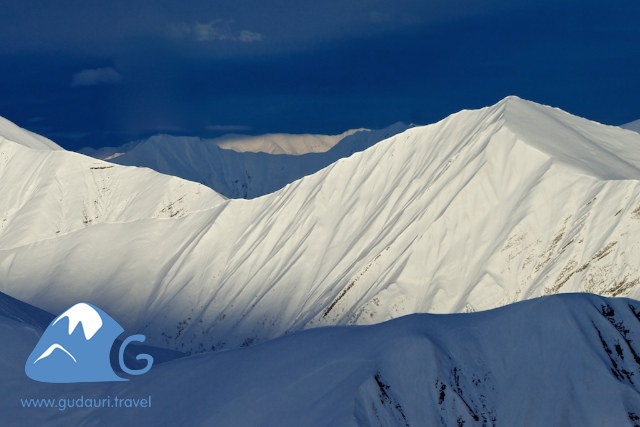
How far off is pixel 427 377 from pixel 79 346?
26138 mm

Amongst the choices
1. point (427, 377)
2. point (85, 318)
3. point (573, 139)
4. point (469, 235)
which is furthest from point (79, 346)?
point (573, 139)

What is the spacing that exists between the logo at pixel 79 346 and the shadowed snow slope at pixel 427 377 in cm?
309

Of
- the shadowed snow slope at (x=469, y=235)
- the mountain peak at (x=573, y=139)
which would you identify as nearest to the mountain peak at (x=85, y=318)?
the shadowed snow slope at (x=469, y=235)

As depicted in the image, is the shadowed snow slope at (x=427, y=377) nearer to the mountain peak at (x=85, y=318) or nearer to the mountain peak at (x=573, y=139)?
the mountain peak at (x=85, y=318)

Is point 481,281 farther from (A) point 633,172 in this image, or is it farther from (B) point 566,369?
(B) point 566,369

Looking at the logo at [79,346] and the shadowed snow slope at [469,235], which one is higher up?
the shadowed snow slope at [469,235]

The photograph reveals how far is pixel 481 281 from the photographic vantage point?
150m

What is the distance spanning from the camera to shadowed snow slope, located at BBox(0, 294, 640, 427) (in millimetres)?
74938

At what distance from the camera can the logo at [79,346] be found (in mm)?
83312

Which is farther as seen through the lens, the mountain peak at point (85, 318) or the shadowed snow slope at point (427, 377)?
the mountain peak at point (85, 318)

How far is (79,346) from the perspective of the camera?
274 feet

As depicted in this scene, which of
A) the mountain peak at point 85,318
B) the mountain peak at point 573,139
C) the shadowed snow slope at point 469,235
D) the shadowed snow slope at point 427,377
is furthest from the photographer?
the mountain peak at point 573,139

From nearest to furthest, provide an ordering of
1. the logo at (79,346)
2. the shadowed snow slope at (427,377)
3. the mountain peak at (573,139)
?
1. the shadowed snow slope at (427,377)
2. the logo at (79,346)
3. the mountain peak at (573,139)

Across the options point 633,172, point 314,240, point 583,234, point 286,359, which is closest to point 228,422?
point 286,359
